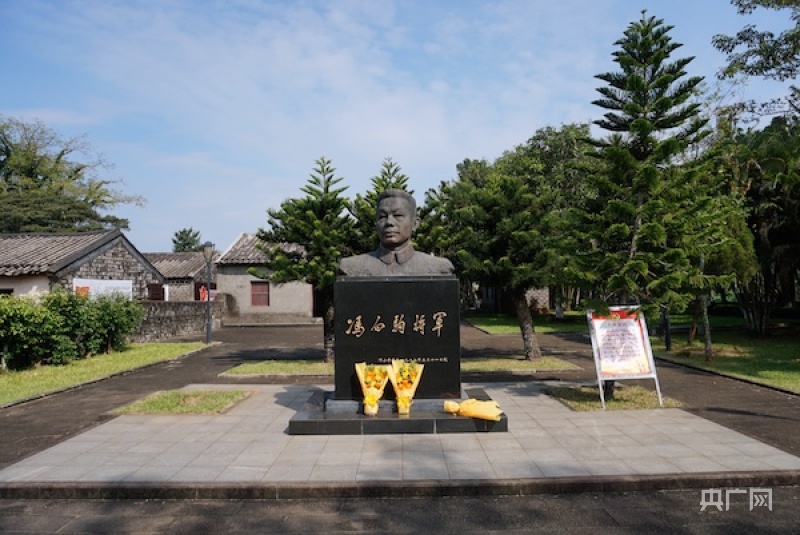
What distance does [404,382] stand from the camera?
6.72 m

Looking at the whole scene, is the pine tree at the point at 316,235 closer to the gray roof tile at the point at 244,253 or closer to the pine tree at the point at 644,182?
the pine tree at the point at 644,182

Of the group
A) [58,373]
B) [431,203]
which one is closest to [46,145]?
[58,373]

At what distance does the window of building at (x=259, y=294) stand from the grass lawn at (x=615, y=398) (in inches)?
842

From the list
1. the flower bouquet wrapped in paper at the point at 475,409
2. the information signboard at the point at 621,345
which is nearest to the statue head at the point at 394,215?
the flower bouquet wrapped in paper at the point at 475,409

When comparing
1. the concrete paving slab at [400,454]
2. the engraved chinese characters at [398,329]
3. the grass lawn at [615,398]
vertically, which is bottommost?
the grass lawn at [615,398]

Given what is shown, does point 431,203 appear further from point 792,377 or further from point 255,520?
point 255,520

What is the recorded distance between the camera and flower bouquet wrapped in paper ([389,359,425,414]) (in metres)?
6.71

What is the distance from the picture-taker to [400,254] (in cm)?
763

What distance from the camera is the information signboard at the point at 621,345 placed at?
802cm

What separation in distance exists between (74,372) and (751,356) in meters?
15.8

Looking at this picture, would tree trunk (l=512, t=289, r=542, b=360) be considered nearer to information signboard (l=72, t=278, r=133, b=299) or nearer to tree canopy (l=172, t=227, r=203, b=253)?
information signboard (l=72, t=278, r=133, b=299)

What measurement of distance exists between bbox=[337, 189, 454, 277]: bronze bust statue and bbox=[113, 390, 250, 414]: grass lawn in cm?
279

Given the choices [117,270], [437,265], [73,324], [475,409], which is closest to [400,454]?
[475,409]

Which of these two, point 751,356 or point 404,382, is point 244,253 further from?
point 404,382
